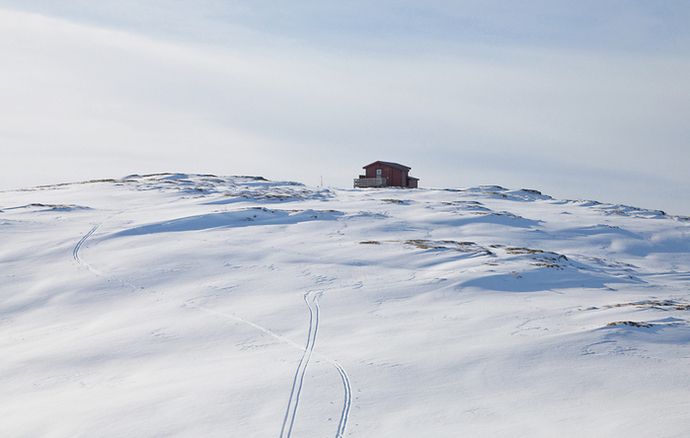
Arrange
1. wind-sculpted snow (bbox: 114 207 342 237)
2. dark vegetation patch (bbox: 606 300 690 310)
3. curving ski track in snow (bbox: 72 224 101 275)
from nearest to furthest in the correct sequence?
dark vegetation patch (bbox: 606 300 690 310) → curving ski track in snow (bbox: 72 224 101 275) → wind-sculpted snow (bbox: 114 207 342 237)

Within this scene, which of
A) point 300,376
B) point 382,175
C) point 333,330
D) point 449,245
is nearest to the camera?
point 300,376

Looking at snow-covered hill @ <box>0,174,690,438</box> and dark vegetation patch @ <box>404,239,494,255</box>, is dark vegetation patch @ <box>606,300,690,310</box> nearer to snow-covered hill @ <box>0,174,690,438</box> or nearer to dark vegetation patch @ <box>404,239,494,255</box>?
snow-covered hill @ <box>0,174,690,438</box>

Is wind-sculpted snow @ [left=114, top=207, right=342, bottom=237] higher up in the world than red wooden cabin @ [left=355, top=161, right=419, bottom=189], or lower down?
lower down

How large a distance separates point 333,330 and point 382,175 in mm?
37287

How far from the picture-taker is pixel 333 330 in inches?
358

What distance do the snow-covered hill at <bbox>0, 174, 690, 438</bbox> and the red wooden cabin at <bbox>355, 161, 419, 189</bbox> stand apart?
85.4 feet

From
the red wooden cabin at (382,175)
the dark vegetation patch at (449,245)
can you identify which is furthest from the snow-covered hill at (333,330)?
the red wooden cabin at (382,175)

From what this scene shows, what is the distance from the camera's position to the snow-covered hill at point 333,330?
6.12 metres

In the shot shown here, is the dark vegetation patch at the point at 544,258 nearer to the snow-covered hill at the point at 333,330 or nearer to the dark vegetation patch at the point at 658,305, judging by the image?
the snow-covered hill at the point at 333,330

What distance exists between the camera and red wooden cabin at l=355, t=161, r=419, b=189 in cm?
4525

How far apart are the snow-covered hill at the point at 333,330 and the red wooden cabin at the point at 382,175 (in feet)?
85.4

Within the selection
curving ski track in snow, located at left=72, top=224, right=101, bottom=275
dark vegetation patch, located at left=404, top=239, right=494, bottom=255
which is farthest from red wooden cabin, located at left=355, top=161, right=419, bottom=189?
curving ski track in snow, located at left=72, top=224, right=101, bottom=275

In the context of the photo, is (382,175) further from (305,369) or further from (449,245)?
(305,369)

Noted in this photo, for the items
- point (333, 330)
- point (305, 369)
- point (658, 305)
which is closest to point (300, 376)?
point (305, 369)
